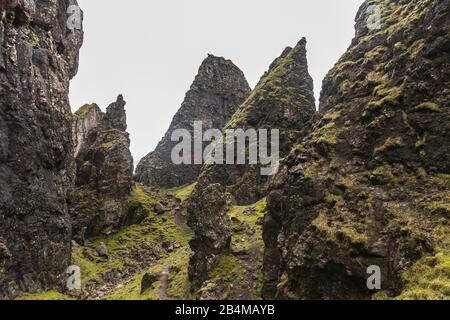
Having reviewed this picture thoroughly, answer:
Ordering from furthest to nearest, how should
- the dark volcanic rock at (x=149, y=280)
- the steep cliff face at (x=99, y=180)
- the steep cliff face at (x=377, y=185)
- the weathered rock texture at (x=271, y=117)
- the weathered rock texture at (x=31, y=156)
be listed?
1. the steep cliff face at (x=99, y=180)
2. the weathered rock texture at (x=271, y=117)
3. the dark volcanic rock at (x=149, y=280)
4. the weathered rock texture at (x=31, y=156)
5. the steep cliff face at (x=377, y=185)

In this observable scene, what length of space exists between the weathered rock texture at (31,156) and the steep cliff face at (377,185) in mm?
35631

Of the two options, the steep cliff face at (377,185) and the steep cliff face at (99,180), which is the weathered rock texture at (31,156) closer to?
the steep cliff face at (377,185)

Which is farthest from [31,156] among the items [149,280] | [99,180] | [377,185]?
[99,180]

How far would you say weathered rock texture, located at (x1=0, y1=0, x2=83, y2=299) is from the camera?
2429 inches

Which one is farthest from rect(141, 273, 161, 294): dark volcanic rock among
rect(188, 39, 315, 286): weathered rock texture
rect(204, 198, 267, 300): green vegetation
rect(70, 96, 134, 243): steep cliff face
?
rect(70, 96, 134, 243): steep cliff face

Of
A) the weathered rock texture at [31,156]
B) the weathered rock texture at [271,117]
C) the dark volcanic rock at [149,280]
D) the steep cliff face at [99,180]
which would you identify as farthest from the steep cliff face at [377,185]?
the steep cliff face at [99,180]

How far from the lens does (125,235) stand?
11931 centimetres

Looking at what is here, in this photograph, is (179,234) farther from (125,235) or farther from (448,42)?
(448,42)

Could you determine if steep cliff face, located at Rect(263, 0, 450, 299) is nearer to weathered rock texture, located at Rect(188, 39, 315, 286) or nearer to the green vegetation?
the green vegetation

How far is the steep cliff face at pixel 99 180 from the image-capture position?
385ft

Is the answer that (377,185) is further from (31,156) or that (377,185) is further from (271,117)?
(271,117)

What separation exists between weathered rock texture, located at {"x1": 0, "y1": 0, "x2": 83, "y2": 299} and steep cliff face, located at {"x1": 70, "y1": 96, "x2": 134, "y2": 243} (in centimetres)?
3915

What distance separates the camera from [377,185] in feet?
178

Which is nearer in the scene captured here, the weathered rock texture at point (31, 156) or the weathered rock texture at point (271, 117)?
the weathered rock texture at point (31, 156)
